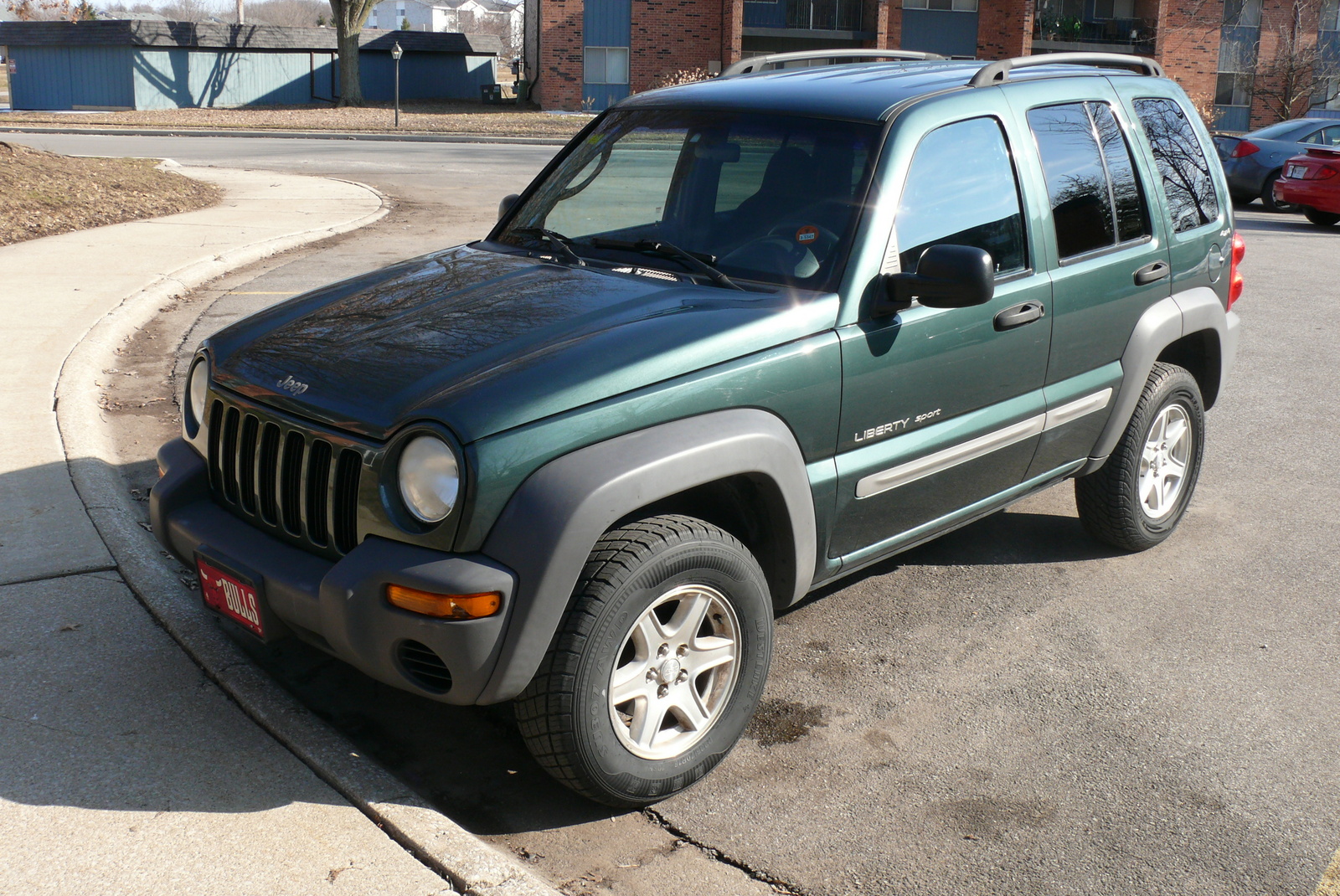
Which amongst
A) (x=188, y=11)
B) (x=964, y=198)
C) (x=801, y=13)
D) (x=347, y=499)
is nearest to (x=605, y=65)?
(x=801, y=13)

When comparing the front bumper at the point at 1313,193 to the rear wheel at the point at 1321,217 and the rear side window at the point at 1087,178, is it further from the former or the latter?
the rear side window at the point at 1087,178

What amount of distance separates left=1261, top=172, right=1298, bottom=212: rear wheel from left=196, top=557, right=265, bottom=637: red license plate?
18318mm

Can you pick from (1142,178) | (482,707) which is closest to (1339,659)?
(1142,178)

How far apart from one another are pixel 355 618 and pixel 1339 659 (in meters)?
3.38

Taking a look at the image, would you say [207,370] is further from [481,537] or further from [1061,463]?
[1061,463]

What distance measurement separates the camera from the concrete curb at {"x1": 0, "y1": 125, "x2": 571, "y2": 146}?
30.1 m

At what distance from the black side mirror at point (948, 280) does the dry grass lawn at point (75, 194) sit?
411 inches

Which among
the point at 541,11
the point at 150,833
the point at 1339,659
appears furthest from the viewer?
the point at 541,11

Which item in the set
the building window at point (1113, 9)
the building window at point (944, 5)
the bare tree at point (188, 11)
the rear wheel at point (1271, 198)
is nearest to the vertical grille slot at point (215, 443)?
the rear wheel at point (1271, 198)

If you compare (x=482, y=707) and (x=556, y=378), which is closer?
(x=556, y=378)

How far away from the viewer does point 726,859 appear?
308cm

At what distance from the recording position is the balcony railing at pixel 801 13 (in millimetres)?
41053

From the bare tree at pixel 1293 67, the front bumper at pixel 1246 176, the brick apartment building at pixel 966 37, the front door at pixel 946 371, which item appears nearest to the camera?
the front door at pixel 946 371

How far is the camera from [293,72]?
4716 cm
